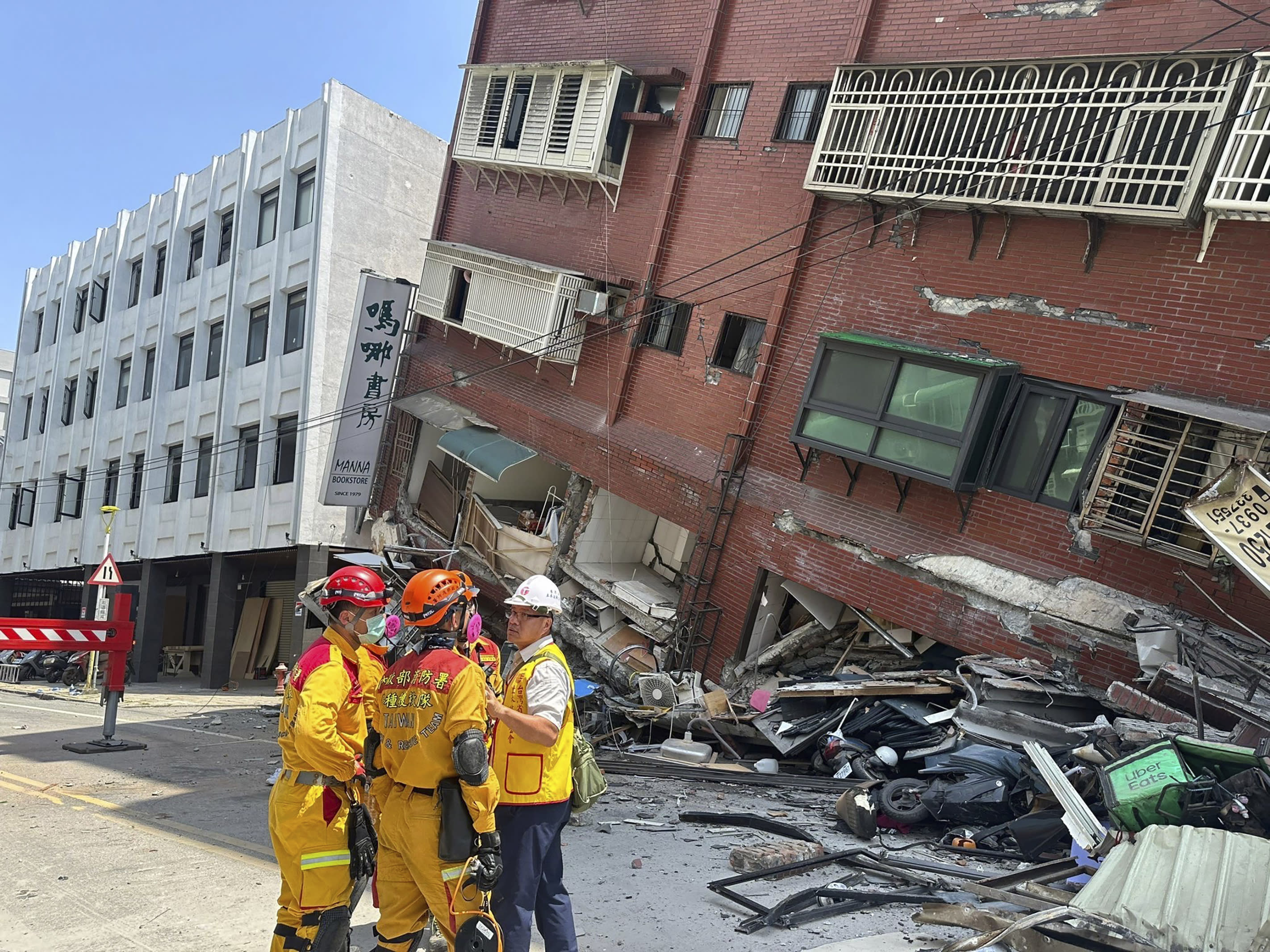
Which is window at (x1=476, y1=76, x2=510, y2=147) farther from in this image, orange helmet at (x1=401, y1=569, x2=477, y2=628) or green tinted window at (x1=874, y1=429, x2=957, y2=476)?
orange helmet at (x1=401, y1=569, x2=477, y2=628)

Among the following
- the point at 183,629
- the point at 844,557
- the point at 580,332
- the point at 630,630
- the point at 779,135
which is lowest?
the point at 183,629

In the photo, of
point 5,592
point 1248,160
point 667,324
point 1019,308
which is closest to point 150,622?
point 5,592

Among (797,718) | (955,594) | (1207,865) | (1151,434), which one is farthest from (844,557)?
(1207,865)

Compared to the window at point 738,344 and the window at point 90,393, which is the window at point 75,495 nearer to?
the window at point 90,393

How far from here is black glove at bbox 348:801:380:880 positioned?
15.9ft

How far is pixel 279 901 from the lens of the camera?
491cm

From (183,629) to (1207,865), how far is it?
29.4 m

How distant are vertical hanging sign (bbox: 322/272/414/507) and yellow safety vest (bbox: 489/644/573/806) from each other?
14871 mm

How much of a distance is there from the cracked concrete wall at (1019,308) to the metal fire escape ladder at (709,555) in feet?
9.84

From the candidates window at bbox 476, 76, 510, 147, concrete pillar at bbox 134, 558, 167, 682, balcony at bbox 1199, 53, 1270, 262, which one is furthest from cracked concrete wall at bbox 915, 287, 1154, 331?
concrete pillar at bbox 134, 558, 167, 682

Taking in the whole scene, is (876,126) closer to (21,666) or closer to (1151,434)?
(1151,434)

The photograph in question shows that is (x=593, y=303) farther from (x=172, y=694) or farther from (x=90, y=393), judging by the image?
(x=90, y=393)

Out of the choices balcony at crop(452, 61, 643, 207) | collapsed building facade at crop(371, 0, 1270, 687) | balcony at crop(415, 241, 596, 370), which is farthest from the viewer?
balcony at crop(415, 241, 596, 370)

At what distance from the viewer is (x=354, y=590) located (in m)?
5.08
